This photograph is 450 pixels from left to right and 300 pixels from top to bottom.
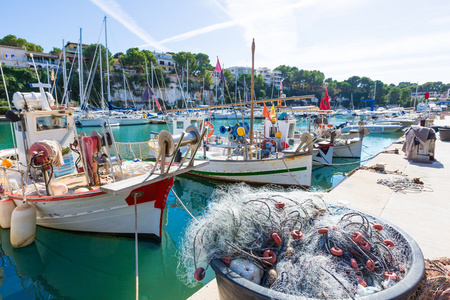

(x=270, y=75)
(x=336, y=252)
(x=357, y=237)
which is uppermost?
(x=270, y=75)

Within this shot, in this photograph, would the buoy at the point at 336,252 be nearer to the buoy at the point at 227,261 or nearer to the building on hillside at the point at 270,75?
the buoy at the point at 227,261

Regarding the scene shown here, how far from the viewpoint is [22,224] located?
6.19m

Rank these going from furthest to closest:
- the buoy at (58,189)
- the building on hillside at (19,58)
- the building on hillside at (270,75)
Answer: the building on hillside at (270,75), the building on hillside at (19,58), the buoy at (58,189)

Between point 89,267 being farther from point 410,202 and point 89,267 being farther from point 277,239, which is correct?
point 410,202

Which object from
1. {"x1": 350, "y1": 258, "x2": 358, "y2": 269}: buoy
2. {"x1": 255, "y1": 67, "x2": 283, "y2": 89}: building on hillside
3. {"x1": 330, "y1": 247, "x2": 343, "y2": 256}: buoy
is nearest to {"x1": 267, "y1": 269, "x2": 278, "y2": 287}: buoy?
{"x1": 330, "y1": 247, "x2": 343, "y2": 256}: buoy

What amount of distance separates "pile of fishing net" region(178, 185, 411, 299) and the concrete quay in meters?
1.34

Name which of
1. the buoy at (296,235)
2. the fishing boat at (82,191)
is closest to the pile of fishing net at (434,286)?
the buoy at (296,235)

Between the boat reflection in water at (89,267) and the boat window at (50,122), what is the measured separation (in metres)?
3.08

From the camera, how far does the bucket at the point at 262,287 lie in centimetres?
209

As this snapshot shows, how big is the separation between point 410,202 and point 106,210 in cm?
750

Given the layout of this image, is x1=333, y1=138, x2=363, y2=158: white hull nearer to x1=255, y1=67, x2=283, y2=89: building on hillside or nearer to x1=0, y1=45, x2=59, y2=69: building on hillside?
x1=0, y1=45, x2=59, y2=69: building on hillside

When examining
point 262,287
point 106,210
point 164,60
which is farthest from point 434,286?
point 164,60

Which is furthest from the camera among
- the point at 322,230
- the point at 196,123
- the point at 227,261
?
the point at 196,123

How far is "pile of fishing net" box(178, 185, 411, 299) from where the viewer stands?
229 cm
